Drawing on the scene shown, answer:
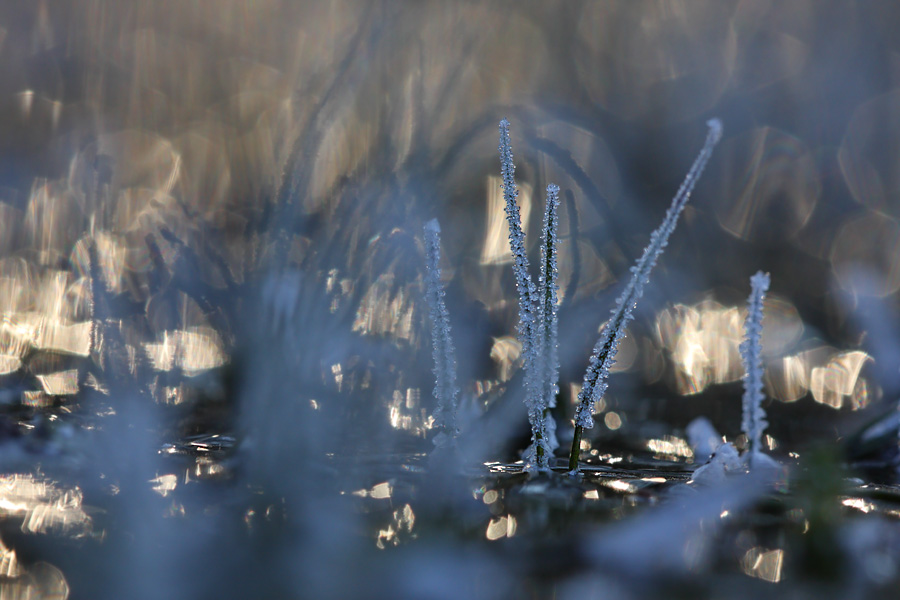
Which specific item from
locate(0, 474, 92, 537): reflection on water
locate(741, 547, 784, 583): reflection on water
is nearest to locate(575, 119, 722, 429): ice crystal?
locate(741, 547, 784, 583): reflection on water

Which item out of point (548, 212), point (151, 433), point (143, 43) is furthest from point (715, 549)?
point (143, 43)

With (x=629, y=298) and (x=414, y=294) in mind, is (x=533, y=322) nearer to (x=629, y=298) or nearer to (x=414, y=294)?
(x=629, y=298)

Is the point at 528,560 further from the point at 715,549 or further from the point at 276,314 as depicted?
the point at 276,314

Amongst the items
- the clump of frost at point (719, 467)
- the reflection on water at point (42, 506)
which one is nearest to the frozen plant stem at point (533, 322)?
the clump of frost at point (719, 467)

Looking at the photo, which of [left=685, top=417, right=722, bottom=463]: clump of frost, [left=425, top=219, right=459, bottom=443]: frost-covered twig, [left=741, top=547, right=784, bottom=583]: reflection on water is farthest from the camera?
[left=685, top=417, right=722, bottom=463]: clump of frost


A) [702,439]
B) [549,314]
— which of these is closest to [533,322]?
[549,314]

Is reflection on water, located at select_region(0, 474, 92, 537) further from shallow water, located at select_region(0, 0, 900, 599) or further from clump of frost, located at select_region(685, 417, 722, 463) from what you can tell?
clump of frost, located at select_region(685, 417, 722, 463)
